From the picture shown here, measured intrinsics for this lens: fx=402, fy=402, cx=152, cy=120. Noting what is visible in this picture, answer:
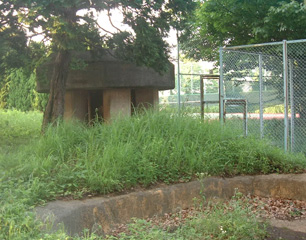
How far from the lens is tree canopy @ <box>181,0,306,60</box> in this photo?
28.6ft

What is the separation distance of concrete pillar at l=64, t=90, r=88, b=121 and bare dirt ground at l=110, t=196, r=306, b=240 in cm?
494

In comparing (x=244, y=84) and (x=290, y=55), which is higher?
(x=290, y=55)

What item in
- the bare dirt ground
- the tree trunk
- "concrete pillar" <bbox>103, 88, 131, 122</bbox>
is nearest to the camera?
the bare dirt ground

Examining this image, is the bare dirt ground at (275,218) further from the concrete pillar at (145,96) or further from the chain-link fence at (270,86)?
the concrete pillar at (145,96)

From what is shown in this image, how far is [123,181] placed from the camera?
5094 mm

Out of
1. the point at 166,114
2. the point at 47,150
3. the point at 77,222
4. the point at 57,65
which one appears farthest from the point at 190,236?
the point at 57,65

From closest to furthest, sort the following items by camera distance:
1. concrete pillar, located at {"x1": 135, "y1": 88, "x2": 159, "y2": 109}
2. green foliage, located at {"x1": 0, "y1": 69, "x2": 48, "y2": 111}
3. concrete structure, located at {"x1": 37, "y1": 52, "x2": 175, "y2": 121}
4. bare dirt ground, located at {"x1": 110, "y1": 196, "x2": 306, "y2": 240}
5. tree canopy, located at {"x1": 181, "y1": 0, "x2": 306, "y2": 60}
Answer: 1. bare dirt ground, located at {"x1": 110, "y1": 196, "x2": 306, "y2": 240}
2. tree canopy, located at {"x1": 181, "y1": 0, "x2": 306, "y2": 60}
3. concrete structure, located at {"x1": 37, "y1": 52, "x2": 175, "y2": 121}
4. concrete pillar, located at {"x1": 135, "y1": 88, "x2": 159, "y2": 109}
5. green foliage, located at {"x1": 0, "y1": 69, "x2": 48, "y2": 111}

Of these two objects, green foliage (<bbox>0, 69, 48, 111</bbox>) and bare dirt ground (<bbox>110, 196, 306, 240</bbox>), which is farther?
green foliage (<bbox>0, 69, 48, 111</bbox>)

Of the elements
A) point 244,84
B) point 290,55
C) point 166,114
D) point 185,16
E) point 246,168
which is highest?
point 185,16

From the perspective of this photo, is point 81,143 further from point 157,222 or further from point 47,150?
point 157,222

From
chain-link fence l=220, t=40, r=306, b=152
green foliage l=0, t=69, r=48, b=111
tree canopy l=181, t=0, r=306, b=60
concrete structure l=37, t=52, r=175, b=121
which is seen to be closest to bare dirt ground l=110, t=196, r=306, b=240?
chain-link fence l=220, t=40, r=306, b=152

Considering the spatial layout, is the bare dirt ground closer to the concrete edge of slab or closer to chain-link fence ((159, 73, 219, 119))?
the concrete edge of slab

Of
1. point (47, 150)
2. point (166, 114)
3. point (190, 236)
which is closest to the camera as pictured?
point (190, 236)

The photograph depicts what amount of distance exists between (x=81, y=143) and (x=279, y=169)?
10.8 ft
